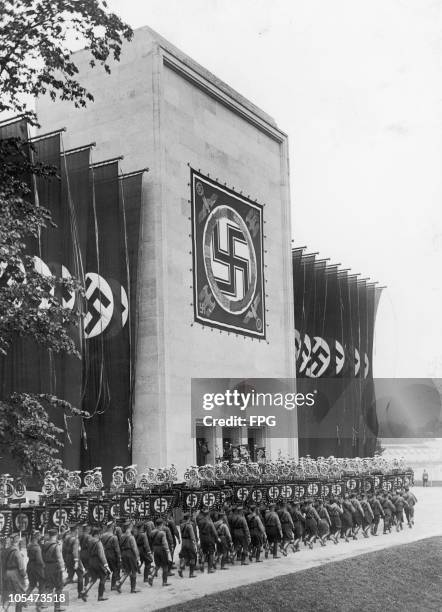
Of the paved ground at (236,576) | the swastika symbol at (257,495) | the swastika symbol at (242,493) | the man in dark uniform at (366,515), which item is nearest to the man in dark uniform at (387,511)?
the paved ground at (236,576)

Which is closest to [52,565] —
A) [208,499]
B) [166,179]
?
[208,499]

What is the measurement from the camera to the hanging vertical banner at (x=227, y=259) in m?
37.7

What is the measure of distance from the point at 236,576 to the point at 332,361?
99.8 feet

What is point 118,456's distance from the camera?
3145cm

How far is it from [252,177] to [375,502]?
849 inches

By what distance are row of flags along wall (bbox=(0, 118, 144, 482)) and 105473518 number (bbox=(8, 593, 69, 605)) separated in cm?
1243

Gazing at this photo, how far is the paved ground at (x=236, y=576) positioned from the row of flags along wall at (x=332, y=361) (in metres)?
18.0

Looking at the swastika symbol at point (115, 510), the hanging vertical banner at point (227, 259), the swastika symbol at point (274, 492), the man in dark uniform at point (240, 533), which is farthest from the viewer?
the hanging vertical banner at point (227, 259)

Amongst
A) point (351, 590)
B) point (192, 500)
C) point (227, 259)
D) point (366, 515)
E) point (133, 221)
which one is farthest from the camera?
point (227, 259)

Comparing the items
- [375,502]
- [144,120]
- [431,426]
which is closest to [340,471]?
[375,502]

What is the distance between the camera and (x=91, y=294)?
103 ft

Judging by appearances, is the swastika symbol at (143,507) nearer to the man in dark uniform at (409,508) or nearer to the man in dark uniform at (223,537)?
the man in dark uniform at (223,537)

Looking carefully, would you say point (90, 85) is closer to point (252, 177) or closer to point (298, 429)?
point (252, 177)

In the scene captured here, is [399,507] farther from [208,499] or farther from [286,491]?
[208,499]
